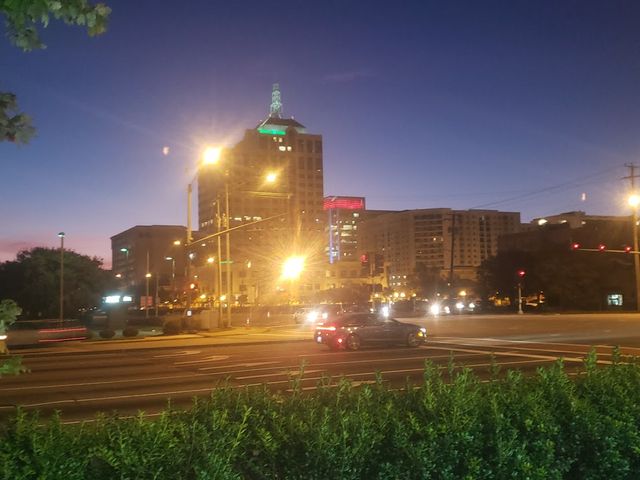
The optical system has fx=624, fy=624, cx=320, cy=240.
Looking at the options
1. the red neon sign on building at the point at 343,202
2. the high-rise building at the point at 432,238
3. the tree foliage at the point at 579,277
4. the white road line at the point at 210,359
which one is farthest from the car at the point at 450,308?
the red neon sign on building at the point at 343,202

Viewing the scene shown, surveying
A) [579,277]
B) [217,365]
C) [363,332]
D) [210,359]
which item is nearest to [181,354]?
[210,359]

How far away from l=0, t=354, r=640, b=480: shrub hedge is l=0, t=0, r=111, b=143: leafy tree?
1.81m

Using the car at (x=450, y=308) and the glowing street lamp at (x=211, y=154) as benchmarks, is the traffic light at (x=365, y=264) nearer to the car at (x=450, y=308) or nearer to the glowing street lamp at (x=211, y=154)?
the glowing street lamp at (x=211, y=154)

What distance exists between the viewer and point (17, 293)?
68500 millimetres

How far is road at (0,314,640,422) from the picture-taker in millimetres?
13648

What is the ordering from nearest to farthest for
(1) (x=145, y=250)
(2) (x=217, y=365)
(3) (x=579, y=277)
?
1. (2) (x=217, y=365)
2. (3) (x=579, y=277)
3. (1) (x=145, y=250)

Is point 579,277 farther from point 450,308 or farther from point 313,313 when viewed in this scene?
point 313,313

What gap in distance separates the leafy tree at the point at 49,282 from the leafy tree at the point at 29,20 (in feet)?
222

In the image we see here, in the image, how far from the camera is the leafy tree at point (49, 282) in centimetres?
6675

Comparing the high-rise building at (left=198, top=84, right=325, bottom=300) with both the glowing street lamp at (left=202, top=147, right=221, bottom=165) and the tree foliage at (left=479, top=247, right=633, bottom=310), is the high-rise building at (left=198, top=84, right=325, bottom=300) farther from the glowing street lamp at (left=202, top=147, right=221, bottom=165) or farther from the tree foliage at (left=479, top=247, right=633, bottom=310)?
the glowing street lamp at (left=202, top=147, right=221, bottom=165)

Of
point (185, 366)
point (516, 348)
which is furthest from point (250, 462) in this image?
point (516, 348)

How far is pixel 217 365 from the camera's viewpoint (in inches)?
798

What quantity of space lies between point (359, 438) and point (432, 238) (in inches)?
6880

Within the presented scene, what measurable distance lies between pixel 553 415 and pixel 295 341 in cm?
2671
